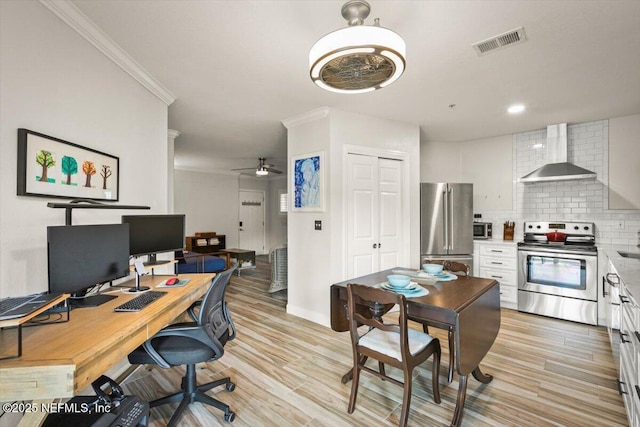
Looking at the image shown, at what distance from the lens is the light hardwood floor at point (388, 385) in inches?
74.9

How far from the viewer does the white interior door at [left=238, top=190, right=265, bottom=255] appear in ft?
28.7

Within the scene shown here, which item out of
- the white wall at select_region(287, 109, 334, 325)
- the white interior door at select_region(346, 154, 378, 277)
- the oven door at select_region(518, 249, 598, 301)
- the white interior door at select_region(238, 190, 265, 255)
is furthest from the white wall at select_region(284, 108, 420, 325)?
the white interior door at select_region(238, 190, 265, 255)

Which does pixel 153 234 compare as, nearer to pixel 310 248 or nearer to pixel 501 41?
pixel 310 248

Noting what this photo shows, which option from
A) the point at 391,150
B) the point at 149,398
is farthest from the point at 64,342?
the point at 391,150

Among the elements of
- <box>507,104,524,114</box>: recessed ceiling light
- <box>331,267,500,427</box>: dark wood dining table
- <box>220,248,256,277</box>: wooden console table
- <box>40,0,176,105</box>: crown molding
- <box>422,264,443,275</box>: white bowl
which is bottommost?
<box>220,248,256,277</box>: wooden console table

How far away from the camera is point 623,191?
368cm

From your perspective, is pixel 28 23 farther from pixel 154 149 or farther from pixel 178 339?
pixel 178 339

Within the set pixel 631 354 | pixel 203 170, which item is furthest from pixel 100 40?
pixel 203 170

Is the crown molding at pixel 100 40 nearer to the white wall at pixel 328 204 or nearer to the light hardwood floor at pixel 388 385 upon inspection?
the white wall at pixel 328 204

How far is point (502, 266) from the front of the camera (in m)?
4.05

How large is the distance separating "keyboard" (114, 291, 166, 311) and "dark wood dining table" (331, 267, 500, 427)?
114 centimetres

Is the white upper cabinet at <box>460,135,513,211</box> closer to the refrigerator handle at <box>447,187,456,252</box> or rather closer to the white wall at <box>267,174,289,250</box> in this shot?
the refrigerator handle at <box>447,187,456,252</box>

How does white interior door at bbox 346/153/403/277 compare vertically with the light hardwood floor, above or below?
above

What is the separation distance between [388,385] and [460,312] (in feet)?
3.39
